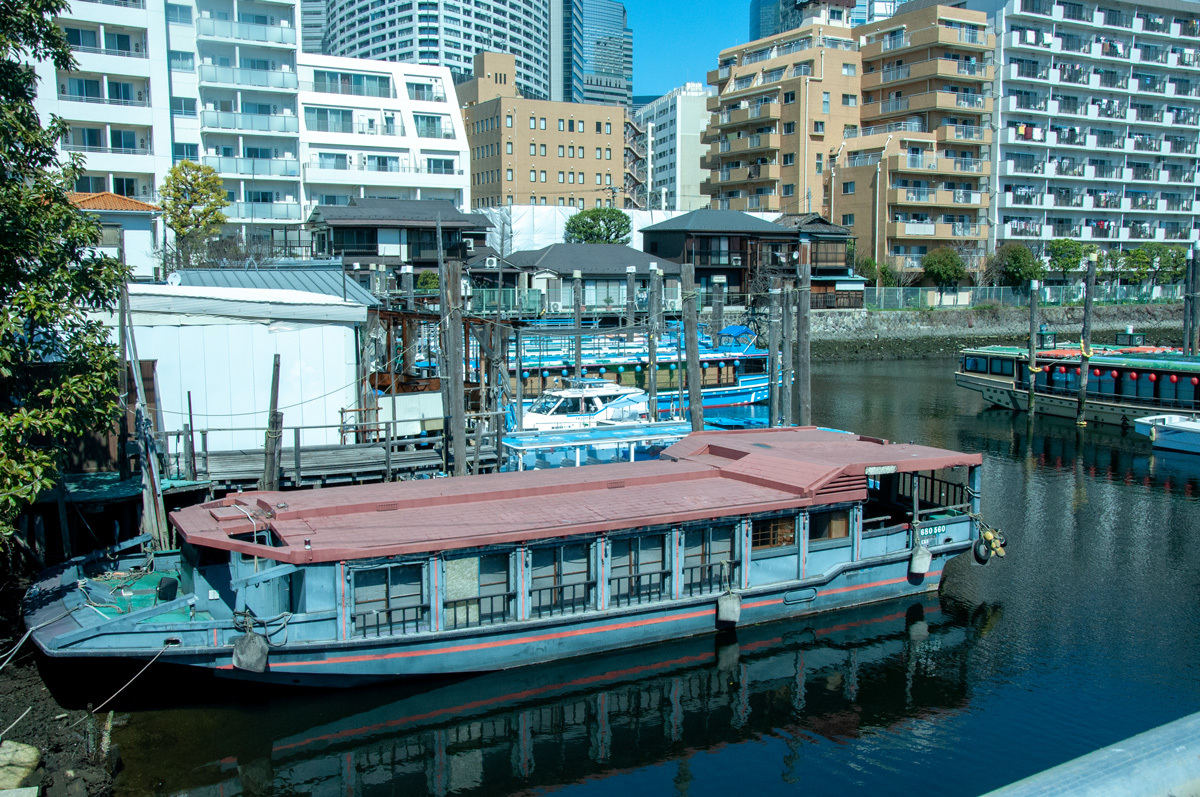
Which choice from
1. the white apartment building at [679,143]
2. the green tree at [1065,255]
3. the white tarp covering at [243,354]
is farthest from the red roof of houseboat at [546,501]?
the white apartment building at [679,143]

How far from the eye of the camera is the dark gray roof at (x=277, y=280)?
89.8 ft

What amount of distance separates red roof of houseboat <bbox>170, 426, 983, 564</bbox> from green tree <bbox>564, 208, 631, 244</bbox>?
175 feet

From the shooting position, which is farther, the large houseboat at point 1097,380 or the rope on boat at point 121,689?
the large houseboat at point 1097,380

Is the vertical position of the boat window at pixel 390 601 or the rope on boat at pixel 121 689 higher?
the boat window at pixel 390 601

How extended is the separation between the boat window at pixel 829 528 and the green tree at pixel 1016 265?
217 ft

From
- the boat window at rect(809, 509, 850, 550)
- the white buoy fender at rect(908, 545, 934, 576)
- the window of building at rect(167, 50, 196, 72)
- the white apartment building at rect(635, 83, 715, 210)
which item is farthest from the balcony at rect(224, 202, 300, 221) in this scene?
the white apartment building at rect(635, 83, 715, 210)

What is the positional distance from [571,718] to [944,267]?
218 ft

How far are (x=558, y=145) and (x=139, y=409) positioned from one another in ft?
250

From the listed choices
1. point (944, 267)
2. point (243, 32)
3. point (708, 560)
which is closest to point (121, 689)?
point (708, 560)

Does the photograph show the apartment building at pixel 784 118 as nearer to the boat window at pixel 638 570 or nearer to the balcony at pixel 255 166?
the balcony at pixel 255 166

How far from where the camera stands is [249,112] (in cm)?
5972

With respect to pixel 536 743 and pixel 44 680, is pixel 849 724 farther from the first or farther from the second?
pixel 44 680

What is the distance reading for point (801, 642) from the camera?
17.8 meters

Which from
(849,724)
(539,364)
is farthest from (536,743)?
(539,364)
